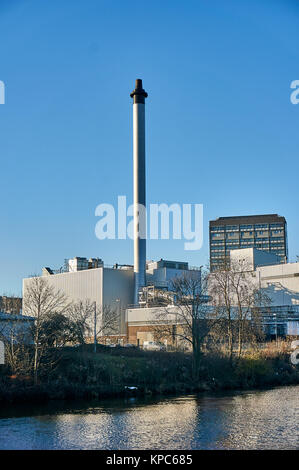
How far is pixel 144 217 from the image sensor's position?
8006cm

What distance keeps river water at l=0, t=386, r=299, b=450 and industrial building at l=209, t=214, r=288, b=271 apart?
141004 millimetres

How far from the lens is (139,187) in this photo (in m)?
80.2

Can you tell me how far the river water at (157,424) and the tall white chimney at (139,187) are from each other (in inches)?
1551

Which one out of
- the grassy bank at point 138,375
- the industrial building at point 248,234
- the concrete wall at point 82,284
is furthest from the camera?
the industrial building at point 248,234

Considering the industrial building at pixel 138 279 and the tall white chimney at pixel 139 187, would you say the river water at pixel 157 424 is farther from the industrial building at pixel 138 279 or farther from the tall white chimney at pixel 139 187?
the tall white chimney at pixel 139 187

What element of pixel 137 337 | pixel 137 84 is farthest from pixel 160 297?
pixel 137 84

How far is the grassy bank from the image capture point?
42.0 metres

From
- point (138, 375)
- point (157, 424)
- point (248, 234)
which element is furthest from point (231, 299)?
point (248, 234)

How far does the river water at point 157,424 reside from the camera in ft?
86.2

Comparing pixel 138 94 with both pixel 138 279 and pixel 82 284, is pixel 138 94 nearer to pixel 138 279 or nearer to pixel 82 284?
pixel 138 279

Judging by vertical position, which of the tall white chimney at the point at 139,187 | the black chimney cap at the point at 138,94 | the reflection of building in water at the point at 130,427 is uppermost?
the black chimney cap at the point at 138,94

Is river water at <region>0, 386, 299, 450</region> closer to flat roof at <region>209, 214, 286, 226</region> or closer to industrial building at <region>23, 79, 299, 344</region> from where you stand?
industrial building at <region>23, 79, 299, 344</region>

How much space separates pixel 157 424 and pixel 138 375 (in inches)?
678

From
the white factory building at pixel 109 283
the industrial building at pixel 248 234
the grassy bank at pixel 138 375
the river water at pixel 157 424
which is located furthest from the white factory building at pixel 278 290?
the industrial building at pixel 248 234
